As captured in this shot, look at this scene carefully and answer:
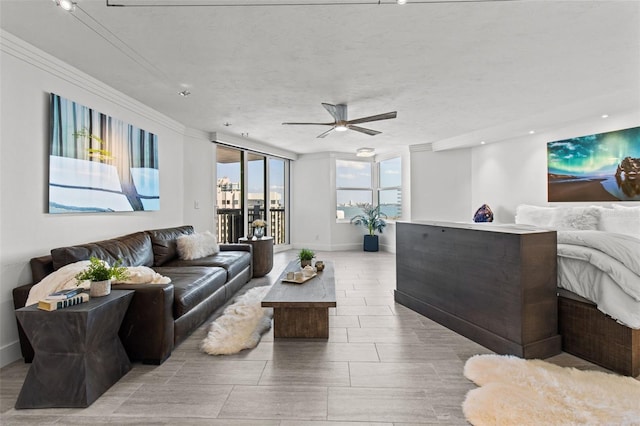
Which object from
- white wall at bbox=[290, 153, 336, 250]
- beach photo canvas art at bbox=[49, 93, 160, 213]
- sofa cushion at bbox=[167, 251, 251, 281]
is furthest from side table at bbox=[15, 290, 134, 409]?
white wall at bbox=[290, 153, 336, 250]

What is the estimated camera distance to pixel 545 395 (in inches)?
73.0

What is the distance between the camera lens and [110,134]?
11.3 feet

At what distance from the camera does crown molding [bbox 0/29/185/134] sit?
95.1 inches

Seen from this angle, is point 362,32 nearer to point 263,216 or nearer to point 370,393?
point 370,393

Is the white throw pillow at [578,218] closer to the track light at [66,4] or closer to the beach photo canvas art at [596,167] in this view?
the beach photo canvas art at [596,167]

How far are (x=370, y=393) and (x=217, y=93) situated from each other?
3.47 metres

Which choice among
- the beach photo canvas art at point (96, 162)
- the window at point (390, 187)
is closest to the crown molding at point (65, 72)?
the beach photo canvas art at point (96, 162)

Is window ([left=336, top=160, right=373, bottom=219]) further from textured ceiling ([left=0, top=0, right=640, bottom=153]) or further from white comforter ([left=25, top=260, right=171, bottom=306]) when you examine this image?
white comforter ([left=25, top=260, right=171, bottom=306])

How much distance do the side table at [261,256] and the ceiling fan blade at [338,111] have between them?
93.1 inches

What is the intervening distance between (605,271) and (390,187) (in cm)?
592

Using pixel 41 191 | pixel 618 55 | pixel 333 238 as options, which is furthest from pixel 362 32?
pixel 333 238

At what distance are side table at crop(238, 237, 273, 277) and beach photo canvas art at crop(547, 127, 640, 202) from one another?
4.70m

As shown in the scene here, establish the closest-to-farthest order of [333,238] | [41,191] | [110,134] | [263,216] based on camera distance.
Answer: [41,191]
[110,134]
[263,216]
[333,238]

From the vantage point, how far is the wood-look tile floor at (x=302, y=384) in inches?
68.5
